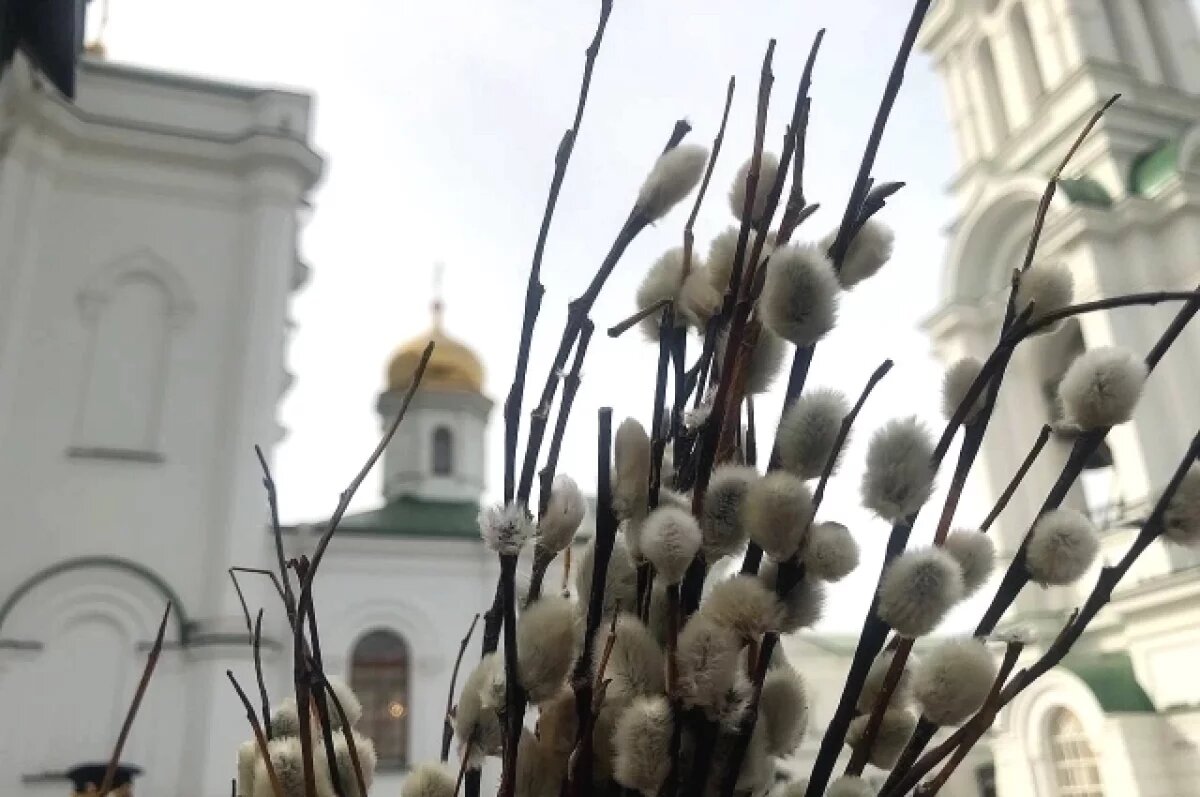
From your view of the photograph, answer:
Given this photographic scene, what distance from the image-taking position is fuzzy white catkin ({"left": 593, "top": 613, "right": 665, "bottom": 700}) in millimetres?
683

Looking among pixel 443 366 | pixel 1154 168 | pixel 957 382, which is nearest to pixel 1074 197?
pixel 1154 168

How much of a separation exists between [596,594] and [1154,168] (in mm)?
10223

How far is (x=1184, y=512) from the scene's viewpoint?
2.18ft

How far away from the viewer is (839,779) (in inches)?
27.9

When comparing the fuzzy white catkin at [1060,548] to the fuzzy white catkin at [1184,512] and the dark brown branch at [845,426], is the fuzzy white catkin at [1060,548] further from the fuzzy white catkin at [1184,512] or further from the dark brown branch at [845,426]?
the dark brown branch at [845,426]

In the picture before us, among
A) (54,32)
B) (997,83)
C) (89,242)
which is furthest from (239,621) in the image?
(997,83)

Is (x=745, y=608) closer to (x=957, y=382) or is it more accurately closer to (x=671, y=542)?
(x=671, y=542)

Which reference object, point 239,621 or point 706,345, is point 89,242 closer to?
point 239,621

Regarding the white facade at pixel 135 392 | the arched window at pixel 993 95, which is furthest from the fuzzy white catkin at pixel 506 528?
the arched window at pixel 993 95

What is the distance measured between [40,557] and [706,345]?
8.33 meters

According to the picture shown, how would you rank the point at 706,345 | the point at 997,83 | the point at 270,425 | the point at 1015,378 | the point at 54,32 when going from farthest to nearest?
the point at 997,83 → the point at 1015,378 → the point at 270,425 → the point at 54,32 → the point at 706,345

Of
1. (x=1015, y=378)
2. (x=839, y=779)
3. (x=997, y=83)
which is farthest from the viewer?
(x=997, y=83)

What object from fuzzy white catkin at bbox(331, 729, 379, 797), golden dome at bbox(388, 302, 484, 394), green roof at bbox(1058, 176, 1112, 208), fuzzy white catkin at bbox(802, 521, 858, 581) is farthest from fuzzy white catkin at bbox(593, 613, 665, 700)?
golden dome at bbox(388, 302, 484, 394)

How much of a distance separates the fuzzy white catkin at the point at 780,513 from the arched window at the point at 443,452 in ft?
43.9
